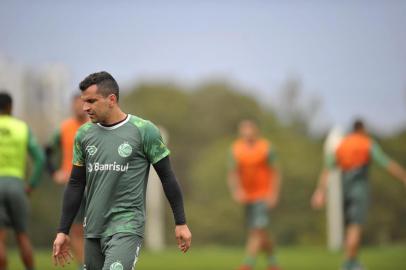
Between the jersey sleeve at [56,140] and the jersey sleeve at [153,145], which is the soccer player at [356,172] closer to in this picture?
the jersey sleeve at [56,140]

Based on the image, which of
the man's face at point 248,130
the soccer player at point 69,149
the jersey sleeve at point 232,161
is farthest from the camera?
the jersey sleeve at point 232,161

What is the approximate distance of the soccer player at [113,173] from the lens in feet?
22.6

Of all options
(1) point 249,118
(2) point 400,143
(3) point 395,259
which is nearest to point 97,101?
(1) point 249,118

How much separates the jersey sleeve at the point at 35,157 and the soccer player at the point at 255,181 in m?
5.08

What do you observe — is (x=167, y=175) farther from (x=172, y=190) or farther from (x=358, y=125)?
(x=358, y=125)

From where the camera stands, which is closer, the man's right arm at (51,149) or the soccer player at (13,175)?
the soccer player at (13,175)

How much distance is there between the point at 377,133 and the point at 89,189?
3662 centimetres

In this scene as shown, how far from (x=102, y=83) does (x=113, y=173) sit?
690 millimetres

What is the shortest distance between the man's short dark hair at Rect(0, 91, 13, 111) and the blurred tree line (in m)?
5.95

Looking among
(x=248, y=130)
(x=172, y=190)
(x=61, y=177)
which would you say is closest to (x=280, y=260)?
(x=248, y=130)

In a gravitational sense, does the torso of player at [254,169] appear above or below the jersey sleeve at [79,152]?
below

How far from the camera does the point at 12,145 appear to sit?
10.7 meters

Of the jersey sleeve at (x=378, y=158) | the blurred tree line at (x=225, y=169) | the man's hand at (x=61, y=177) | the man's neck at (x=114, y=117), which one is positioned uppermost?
the man's neck at (x=114, y=117)

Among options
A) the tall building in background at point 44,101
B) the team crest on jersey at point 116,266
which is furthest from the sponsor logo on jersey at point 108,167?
the tall building in background at point 44,101
